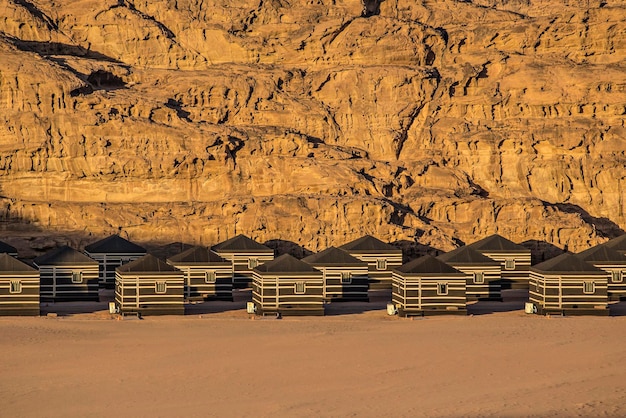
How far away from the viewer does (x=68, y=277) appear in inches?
2195

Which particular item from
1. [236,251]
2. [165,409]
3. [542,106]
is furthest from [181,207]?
[165,409]

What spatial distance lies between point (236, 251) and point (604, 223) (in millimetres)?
22480

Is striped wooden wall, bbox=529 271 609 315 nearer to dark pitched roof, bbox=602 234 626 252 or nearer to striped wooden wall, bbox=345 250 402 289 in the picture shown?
striped wooden wall, bbox=345 250 402 289

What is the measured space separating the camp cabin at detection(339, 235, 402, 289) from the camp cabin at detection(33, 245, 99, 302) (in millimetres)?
12902

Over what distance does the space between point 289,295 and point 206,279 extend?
6631 mm

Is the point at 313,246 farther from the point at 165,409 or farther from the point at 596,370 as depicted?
the point at 165,409

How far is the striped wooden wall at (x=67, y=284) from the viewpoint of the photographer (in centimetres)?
5538

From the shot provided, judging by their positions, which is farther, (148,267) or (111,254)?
(111,254)

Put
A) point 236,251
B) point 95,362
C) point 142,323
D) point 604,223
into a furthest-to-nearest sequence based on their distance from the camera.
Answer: point 604,223
point 236,251
point 142,323
point 95,362

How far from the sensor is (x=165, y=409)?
33.3m

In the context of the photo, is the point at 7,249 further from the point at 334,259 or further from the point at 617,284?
the point at 617,284

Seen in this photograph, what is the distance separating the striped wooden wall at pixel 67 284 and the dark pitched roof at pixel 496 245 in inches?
732

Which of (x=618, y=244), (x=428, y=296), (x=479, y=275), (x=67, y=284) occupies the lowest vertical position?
(x=428, y=296)

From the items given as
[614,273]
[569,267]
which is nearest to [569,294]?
[569,267]
